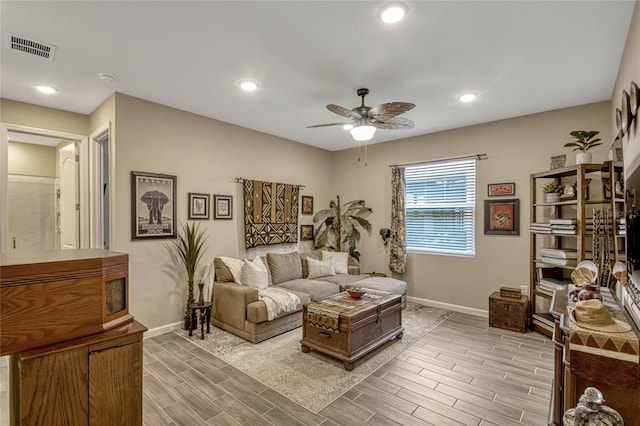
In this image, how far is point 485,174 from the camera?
176 inches

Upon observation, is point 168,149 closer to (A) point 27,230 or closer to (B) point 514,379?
(A) point 27,230

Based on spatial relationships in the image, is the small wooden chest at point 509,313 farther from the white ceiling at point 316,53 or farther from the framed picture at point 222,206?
the framed picture at point 222,206

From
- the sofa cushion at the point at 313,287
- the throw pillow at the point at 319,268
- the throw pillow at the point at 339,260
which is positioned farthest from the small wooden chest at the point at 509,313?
the throw pillow at the point at 319,268

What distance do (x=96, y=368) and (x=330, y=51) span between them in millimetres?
2562

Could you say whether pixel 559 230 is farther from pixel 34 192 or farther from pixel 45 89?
pixel 34 192

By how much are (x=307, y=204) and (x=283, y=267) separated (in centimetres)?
155

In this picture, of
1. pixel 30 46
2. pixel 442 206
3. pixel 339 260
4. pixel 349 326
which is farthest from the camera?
pixel 339 260

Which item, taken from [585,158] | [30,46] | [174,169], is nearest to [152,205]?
[174,169]

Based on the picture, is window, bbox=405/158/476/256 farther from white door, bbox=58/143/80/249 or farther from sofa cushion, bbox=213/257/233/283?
white door, bbox=58/143/80/249

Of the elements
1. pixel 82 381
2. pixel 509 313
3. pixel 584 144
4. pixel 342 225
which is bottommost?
pixel 509 313

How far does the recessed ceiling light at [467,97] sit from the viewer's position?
3.43m

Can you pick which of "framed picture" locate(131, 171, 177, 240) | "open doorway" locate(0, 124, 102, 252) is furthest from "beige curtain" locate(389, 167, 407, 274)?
"open doorway" locate(0, 124, 102, 252)

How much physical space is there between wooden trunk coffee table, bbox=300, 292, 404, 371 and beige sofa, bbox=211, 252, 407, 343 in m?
0.56

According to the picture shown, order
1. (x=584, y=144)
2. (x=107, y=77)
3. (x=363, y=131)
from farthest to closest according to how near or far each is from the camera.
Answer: (x=584, y=144) → (x=363, y=131) → (x=107, y=77)
